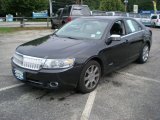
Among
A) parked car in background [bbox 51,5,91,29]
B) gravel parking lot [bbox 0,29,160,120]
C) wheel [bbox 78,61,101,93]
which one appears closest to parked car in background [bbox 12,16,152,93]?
wheel [bbox 78,61,101,93]

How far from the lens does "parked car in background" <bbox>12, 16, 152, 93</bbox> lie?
4.64 m

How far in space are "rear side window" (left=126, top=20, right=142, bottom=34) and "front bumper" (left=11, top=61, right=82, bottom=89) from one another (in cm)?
254

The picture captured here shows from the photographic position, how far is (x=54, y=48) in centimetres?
500

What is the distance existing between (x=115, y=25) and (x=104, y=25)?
0.36m

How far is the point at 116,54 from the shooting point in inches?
234

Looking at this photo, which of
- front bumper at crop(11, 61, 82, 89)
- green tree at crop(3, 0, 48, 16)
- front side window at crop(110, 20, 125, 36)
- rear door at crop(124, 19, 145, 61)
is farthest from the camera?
green tree at crop(3, 0, 48, 16)

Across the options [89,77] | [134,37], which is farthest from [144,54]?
[89,77]

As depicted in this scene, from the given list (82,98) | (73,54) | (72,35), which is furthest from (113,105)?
(72,35)

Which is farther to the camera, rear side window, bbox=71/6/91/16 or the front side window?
rear side window, bbox=71/6/91/16

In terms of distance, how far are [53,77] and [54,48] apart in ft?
2.24

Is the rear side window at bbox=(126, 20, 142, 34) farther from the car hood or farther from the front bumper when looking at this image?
the front bumper

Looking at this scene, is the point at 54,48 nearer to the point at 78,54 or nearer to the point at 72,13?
the point at 78,54

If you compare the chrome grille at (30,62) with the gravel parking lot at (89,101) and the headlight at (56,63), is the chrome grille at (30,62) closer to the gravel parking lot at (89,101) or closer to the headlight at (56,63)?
the headlight at (56,63)

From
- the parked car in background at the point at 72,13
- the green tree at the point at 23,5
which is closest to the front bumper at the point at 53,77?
the parked car in background at the point at 72,13
